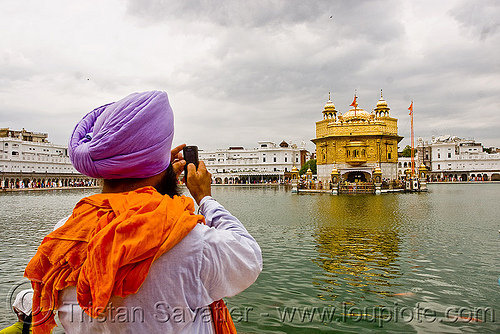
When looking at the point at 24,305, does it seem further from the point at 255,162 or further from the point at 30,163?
the point at 255,162

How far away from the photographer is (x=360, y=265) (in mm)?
7281

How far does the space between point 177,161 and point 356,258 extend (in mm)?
6785

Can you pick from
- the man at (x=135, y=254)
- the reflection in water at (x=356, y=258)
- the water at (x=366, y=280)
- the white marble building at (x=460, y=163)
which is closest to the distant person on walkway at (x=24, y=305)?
the man at (x=135, y=254)

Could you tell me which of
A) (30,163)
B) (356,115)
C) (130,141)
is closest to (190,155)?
(130,141)

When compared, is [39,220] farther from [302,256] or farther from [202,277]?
[202,277]

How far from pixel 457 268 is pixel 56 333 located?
680 cm

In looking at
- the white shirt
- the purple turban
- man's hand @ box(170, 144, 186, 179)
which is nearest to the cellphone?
man's hand @ box(170, 144, 186, 179)

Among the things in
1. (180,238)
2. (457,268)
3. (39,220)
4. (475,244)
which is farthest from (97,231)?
(39,220)

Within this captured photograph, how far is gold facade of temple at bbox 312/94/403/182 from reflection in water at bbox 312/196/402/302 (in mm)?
28621

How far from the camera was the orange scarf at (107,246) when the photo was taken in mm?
1276

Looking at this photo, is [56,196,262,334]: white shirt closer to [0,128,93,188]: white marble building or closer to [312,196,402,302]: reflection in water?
[312,196,402,302]: reflection in water

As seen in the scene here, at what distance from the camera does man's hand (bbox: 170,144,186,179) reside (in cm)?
184

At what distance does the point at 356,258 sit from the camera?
25.8 feet

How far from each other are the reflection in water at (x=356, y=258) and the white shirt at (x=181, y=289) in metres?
4.63
